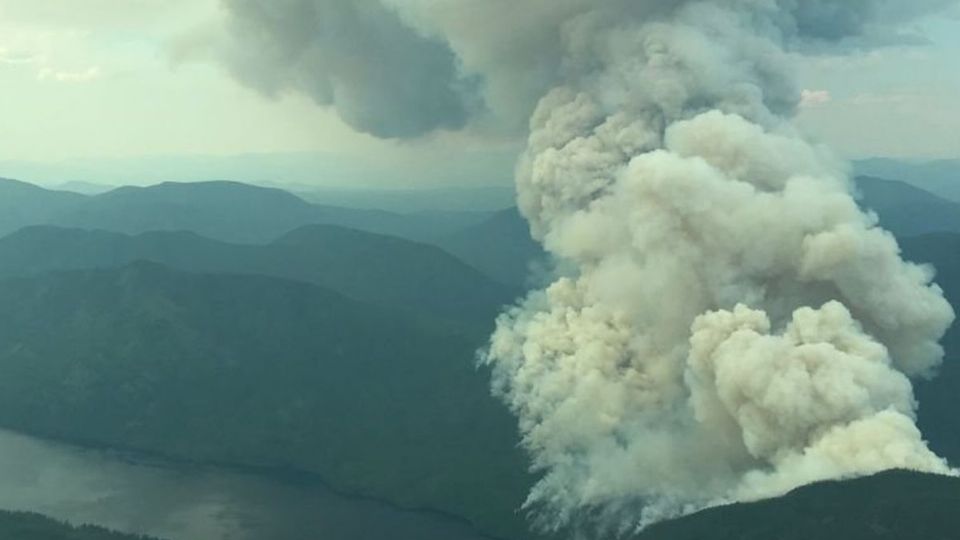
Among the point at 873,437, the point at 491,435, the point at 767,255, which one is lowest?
the point at 491,435

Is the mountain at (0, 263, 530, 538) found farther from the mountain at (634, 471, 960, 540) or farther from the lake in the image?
the mountain at (634, 471, 960, 540)

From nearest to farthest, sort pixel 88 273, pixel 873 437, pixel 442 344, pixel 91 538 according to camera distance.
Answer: pixel 873 437, pixel 91 538, pixel 442 344, pixel 88 273

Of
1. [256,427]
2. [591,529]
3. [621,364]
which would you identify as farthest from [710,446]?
[256,427]

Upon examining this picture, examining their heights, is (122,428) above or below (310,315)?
below

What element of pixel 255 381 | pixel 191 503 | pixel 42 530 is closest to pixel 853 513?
pixel 42 530

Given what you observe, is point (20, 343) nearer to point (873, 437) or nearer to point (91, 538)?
point (91, 538)

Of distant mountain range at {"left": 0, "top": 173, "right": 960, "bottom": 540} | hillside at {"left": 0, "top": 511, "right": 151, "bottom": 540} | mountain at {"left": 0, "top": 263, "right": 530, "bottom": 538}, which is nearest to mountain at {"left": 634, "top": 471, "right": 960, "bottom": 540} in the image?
distant mountain range at {"left": 0, "top": 173, "right": 960, "bottom": 540}
